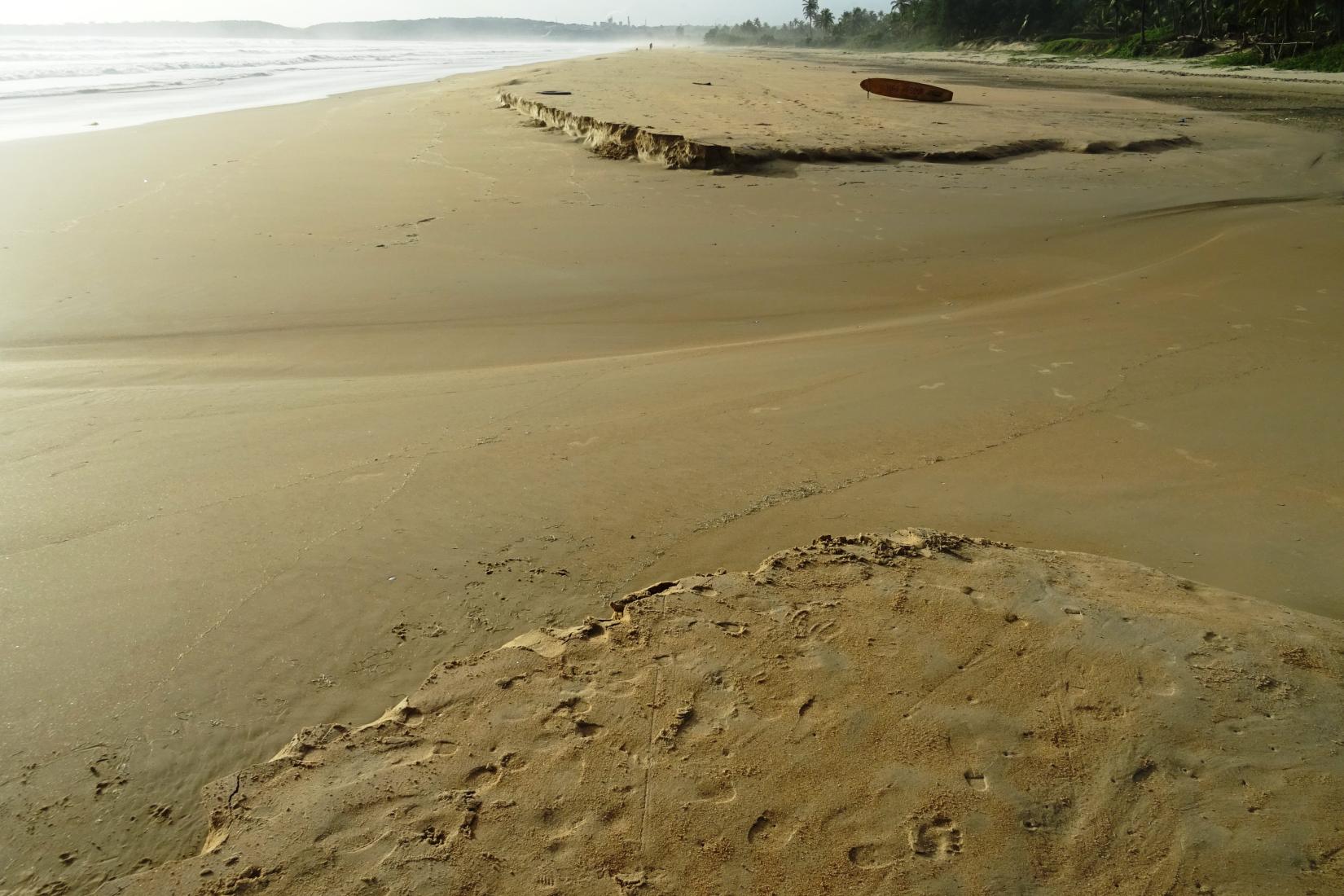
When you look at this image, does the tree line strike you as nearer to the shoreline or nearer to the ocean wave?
the shoreline

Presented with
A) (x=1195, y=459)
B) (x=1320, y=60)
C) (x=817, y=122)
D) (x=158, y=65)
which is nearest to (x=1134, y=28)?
(x=1320, y=60)

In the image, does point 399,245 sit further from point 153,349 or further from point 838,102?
point 838,102

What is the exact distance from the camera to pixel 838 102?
635 inches

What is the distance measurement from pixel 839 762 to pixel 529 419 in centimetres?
255

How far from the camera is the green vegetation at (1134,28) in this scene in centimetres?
2850

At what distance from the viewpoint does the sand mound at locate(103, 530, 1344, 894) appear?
68.2 inches

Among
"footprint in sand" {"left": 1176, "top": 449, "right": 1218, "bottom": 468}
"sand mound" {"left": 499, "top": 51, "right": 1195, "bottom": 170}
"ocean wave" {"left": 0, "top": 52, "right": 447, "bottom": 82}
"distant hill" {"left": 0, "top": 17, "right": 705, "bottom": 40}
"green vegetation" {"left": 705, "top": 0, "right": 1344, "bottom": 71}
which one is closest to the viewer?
"footprint in sand" {"left": 1176, "top": 449, "right": 1218, "bottom": 468}

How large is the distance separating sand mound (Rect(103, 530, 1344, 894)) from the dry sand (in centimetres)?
23

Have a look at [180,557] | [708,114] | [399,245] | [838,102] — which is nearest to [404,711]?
[180,557]

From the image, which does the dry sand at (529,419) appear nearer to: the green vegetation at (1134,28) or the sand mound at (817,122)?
the sand mound at (817,122)

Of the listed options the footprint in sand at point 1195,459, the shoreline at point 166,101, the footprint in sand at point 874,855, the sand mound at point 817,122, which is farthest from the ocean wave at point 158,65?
the footprint in sand at point 874,855

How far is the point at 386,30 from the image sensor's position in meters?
127

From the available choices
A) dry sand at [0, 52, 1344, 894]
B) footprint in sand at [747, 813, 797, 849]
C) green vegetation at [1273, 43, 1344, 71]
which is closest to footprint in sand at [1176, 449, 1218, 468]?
dry sand at [0, 52, 1344, 894]

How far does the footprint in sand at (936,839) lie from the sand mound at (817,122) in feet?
30.1
